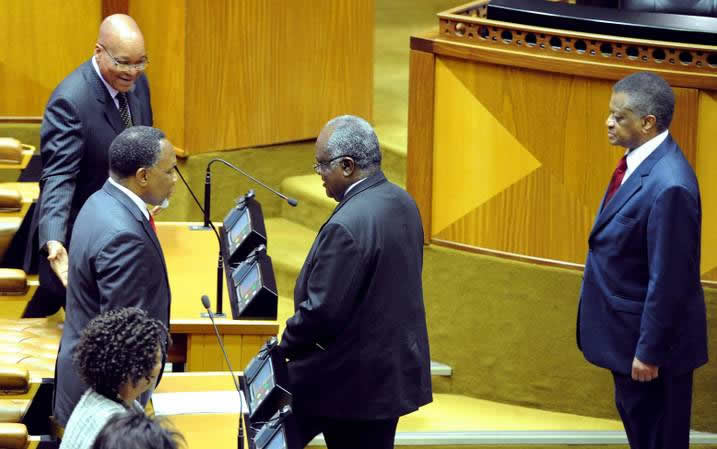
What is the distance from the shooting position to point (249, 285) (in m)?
4.33

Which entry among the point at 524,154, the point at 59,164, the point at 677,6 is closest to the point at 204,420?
the point at 59,164

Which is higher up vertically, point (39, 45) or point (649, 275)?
point (39, 45)

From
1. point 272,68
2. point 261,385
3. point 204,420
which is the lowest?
point 204,420

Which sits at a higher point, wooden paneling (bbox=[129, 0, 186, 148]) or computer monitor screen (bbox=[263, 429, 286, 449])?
wooden paneling (bbox=[129, 0, 186, 148])

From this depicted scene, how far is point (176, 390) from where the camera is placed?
12.8 ft

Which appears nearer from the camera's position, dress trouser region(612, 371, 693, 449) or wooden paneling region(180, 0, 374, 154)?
dress trouser region(612, 371, 693, 449)

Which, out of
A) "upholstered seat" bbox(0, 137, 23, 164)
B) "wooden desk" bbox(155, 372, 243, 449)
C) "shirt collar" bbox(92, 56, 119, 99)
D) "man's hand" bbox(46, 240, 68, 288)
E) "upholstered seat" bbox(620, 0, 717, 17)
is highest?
"upholstered seat" bbox(620, 0, 717, 17)

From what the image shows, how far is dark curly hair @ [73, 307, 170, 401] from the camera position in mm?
2908

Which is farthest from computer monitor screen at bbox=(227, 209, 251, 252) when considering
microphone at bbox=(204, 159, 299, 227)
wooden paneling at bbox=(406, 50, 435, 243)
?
wooden paneling at bbox=(406, 50, 435, 243)

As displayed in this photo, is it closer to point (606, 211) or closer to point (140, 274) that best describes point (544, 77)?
point (606, 211)

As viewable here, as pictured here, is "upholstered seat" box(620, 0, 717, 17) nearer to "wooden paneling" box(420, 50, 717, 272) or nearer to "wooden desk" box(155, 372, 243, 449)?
"wooden paneling" box(420, 50, 717, 272)

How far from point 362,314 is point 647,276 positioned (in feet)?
2.95

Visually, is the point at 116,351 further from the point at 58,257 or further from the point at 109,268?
the point at 58,257

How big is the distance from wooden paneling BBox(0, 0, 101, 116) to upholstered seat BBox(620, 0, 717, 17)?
2599 mm
